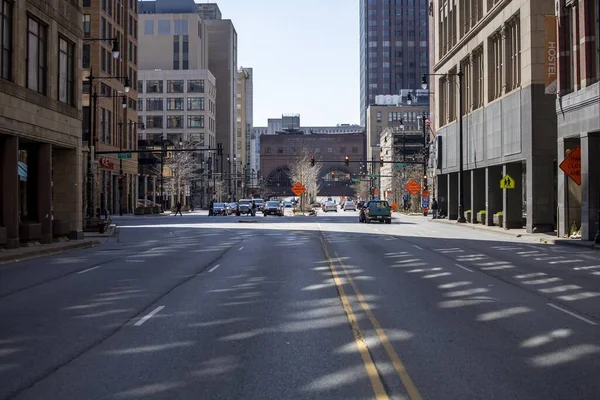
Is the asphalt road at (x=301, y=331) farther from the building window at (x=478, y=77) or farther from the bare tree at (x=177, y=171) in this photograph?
the bare tree at (x=177, y=171)

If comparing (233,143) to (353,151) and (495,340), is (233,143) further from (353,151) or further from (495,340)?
(495,340)

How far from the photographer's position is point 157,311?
469 inches

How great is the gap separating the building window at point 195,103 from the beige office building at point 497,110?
76.8m

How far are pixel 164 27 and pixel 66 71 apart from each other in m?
111

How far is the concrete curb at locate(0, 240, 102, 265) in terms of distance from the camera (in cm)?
2305

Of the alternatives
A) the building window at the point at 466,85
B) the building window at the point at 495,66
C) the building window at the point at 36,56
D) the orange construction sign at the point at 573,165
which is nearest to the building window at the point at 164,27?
the building window at the point at 466,85

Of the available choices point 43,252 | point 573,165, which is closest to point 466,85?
point 573,165

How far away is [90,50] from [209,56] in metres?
93.6

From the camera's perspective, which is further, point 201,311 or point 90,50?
point 90,50

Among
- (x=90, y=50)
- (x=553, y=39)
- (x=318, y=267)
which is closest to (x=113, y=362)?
(x=318, y=267)

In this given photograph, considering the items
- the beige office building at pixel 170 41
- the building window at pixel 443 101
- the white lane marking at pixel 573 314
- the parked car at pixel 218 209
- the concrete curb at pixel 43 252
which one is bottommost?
the white lane marking at pixel 573 314

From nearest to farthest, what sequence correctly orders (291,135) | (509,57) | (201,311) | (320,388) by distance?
(320,388)
(201,311)
(509,57)
(291,135)

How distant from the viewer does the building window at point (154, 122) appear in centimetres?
13488

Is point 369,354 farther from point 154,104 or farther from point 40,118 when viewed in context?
point 154,104
